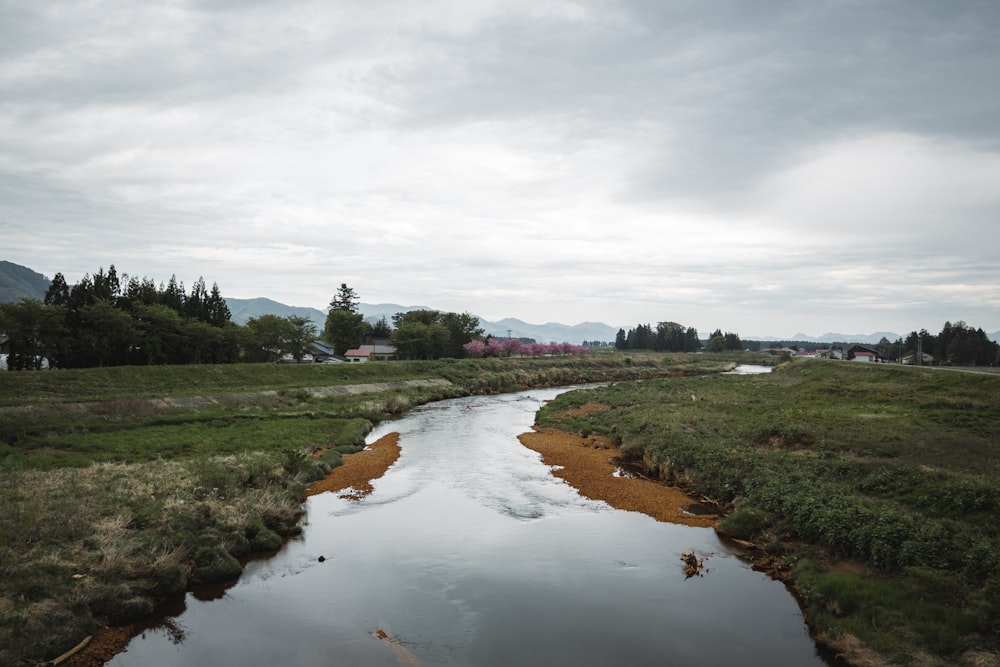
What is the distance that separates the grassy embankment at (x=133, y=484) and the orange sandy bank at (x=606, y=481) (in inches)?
475

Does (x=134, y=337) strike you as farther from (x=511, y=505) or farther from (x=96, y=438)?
(x=511, y=505)

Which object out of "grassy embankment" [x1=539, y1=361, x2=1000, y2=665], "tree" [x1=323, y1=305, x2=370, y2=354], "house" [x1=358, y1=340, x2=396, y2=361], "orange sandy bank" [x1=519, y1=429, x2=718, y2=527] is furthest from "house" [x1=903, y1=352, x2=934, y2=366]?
"tree" [x1=323, y1=305, x2=370, y2=354]

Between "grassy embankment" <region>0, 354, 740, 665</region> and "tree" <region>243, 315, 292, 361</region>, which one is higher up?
"tree" <region>243, 315, 292, 361</region>

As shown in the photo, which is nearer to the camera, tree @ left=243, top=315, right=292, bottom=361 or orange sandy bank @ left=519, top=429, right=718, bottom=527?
orange sandy bank @ left=519, top=429, right=718, bottom=527

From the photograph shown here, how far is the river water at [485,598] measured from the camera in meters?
12.8

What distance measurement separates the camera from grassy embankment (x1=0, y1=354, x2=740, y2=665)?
13203 millimetres

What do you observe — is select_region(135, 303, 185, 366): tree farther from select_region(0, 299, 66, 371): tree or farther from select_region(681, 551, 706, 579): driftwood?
select_region(681, 551, 706, 579): driftwood

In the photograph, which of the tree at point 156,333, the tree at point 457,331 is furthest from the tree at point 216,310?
the tree at point 457,331

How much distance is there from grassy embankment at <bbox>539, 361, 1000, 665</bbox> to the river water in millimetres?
1360

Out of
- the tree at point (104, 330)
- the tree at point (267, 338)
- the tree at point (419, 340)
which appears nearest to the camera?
the tree at point (104, 330)

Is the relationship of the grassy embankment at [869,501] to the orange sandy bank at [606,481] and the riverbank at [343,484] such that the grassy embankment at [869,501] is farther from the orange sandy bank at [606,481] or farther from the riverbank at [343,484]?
the riverbank at [343,484]

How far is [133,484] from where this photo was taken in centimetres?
1998

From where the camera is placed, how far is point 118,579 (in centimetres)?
1414

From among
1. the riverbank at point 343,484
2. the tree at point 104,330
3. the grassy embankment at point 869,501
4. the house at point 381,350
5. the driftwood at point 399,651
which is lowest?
Answer: the driftwood at point 399,651
